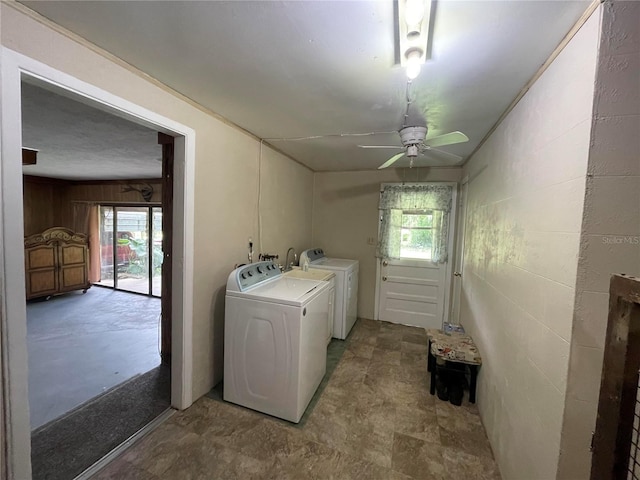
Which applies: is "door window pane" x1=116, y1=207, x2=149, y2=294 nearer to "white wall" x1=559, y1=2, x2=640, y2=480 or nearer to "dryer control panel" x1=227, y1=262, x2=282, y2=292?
"dryer control panel" x1=227, y1=262, x2=282, y2=292

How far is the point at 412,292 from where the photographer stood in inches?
147

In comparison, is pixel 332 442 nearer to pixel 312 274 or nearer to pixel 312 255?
pixel 312 274

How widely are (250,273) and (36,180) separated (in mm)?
5959

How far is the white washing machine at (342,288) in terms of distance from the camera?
3.20 m

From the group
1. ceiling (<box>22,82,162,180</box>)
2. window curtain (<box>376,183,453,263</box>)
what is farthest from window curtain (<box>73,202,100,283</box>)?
window curtain (<box>376,183,453,263</box>)

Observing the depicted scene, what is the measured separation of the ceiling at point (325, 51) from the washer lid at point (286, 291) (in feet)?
4.44

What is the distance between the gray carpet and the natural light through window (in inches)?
130

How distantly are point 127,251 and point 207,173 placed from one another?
4.78 meters

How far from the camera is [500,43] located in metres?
1.13

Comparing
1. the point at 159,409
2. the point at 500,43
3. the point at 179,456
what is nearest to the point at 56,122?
the point at 159,409

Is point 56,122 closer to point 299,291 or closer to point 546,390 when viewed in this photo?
point 299,291

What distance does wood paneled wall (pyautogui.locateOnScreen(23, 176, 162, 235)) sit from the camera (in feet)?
16.5

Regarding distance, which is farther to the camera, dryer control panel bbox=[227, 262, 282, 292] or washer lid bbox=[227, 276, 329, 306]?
dryer control panel bbox=[227, 262, 282, 292]

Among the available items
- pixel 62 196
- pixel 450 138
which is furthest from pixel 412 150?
pixel 62 196
